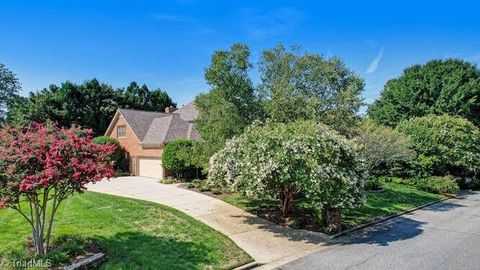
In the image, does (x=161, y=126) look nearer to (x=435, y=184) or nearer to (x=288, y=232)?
(x=288, y=232)

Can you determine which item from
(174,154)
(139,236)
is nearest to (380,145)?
(174,154)

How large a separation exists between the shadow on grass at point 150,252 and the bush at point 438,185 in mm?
18187

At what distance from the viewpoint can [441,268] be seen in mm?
8031

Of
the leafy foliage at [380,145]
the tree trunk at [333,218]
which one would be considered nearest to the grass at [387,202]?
→ the tree trunk at [333,218]

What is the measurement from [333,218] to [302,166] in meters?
2.46

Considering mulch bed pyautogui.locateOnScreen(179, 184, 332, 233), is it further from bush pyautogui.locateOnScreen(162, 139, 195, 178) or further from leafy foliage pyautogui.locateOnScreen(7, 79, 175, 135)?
leafy foliage pyautogui.locateOnScreen(7, 79, 175, 135)

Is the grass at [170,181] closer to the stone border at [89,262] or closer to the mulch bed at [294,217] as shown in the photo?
the mulch bed at [294,217]

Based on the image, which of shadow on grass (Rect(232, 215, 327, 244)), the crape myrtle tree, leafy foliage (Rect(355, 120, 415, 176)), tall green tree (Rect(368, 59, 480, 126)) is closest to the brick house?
leafy foliage (Rect(355, 120, 415, 176))

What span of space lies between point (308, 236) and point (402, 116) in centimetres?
2615

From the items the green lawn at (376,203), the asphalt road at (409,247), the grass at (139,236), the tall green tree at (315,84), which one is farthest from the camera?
the tall green tree at (315,84)

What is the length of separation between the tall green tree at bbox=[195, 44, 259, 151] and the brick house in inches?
385

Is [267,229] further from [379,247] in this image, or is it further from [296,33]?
[296,33]

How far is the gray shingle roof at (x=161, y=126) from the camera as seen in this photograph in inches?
1006

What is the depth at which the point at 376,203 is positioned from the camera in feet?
53.0
